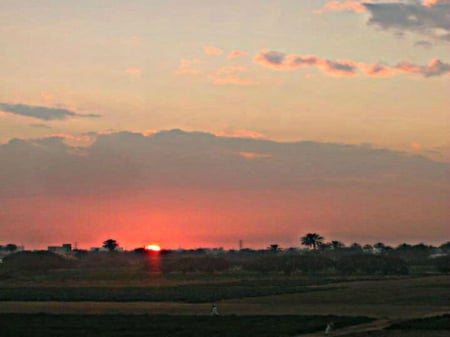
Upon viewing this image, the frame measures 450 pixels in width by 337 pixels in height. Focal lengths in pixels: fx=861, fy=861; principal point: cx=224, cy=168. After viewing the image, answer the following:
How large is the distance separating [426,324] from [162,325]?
1873 cm

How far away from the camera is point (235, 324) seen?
62719 mm

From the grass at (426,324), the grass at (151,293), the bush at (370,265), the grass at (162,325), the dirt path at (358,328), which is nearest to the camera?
the dirt path at (358,328)

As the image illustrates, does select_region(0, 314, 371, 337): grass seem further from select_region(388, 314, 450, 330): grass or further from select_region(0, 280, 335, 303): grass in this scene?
select_region(0, 280, 335, 303): grass

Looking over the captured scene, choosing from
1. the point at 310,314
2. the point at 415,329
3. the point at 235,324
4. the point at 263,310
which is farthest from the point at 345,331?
the point at 263,310

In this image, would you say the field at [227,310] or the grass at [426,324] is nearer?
the grass at [426,324]

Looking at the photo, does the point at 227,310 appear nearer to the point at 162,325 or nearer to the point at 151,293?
the point at 162,325

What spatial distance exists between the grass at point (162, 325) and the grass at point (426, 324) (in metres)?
3.80

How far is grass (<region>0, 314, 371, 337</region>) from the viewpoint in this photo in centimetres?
5738

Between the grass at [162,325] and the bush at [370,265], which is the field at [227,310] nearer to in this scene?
the grass at [162,325]

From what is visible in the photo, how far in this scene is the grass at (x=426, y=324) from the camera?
5809cm

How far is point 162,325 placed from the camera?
6234cm

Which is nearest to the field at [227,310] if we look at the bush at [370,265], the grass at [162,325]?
the grass at [162,325]

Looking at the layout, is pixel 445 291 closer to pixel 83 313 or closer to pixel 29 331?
pixel 83 313

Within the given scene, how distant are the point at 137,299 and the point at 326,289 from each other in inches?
1042
